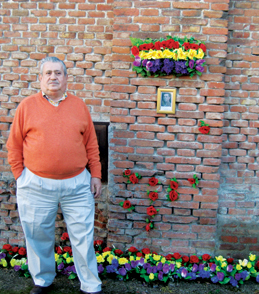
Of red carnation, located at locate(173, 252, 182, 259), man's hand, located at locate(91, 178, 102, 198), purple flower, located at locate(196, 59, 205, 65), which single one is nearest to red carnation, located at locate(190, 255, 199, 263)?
red carnation, located at locate(173, 252, 182, 259)

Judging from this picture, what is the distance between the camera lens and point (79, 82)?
2.95m

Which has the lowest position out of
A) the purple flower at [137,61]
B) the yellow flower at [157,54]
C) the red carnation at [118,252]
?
the red carnation at [118,252]

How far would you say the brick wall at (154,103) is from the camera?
8.84ft

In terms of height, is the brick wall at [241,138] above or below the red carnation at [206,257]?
above

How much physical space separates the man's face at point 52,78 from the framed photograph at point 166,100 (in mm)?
1008

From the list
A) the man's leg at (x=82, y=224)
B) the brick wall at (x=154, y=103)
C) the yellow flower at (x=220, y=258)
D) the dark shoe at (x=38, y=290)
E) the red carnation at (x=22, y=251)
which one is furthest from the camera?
the red carnation at (x=22, y=251)

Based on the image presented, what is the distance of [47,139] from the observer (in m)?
2.06

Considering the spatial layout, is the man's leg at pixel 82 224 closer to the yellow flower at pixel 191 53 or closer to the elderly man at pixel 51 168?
the elderly man at pixel 51 168

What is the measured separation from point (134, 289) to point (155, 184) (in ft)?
3.26

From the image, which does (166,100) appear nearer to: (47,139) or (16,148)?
(47,139)

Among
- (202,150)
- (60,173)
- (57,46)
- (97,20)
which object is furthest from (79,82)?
(202,150)

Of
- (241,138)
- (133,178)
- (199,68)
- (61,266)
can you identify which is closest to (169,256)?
(133,178)

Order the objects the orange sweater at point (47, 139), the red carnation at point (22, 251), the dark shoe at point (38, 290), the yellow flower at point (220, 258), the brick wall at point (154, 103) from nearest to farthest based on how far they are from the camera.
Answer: the orange sweater at point (47, 139) → the dark shoe at point (38, 290) → the brick wall at point (154, 103) → the yellow flower at point (220, 258) → the red carnation at point (22, 251)

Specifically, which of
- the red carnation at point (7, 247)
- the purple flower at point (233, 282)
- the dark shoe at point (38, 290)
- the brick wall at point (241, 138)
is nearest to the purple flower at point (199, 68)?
the brick wall at point (241, 138)
